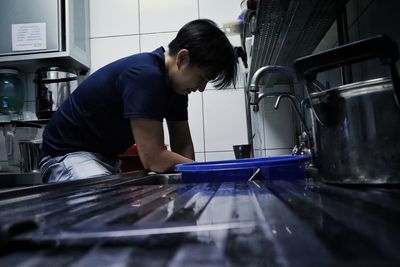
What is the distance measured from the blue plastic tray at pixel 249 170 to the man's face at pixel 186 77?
16.9 inches

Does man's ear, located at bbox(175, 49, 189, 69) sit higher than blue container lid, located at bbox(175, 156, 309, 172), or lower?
higher

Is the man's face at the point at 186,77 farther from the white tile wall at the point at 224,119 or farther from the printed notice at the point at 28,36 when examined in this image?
the printed notice at the point at 28,36

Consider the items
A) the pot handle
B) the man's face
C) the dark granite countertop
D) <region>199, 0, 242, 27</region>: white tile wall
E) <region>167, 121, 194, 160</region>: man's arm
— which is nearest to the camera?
the dark granite countertop

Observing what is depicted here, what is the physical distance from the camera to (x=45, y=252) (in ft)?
0.64

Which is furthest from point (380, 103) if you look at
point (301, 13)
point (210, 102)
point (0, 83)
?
point (0, 83)

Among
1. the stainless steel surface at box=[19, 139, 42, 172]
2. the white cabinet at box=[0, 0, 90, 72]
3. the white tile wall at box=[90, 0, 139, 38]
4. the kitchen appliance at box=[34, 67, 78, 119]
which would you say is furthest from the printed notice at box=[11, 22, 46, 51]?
the stainless steel surface at box=[19, 139, 42, 172]

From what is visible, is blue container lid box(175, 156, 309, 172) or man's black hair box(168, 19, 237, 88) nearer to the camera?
blue container lid box(175, 156, 309, 172)

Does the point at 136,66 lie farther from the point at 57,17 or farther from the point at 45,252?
the point at 57,17

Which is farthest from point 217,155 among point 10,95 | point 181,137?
point 10,95

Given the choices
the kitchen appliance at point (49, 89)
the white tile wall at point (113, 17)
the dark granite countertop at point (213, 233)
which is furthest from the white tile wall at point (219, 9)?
the dark granite countertop at point (213, 233)

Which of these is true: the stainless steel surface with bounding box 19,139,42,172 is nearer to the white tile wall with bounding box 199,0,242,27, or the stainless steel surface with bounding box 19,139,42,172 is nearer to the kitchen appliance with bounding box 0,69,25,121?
the kitchen appliance with bounding box 0,69,25,121

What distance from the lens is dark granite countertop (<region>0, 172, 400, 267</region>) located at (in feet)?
0.55

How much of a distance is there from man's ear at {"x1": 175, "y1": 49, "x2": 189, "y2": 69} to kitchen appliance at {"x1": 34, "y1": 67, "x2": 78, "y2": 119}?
3.04ft

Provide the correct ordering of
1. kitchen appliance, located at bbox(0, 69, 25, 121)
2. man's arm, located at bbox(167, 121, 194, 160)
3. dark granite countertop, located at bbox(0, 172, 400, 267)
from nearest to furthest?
dark granite countertop, located at bbox(0, 172, 400, 267) → man's arm, located at bbox(167, 121, 194, 160) → kitchen appliance, located at bbox(0, 69, 25, 121)
